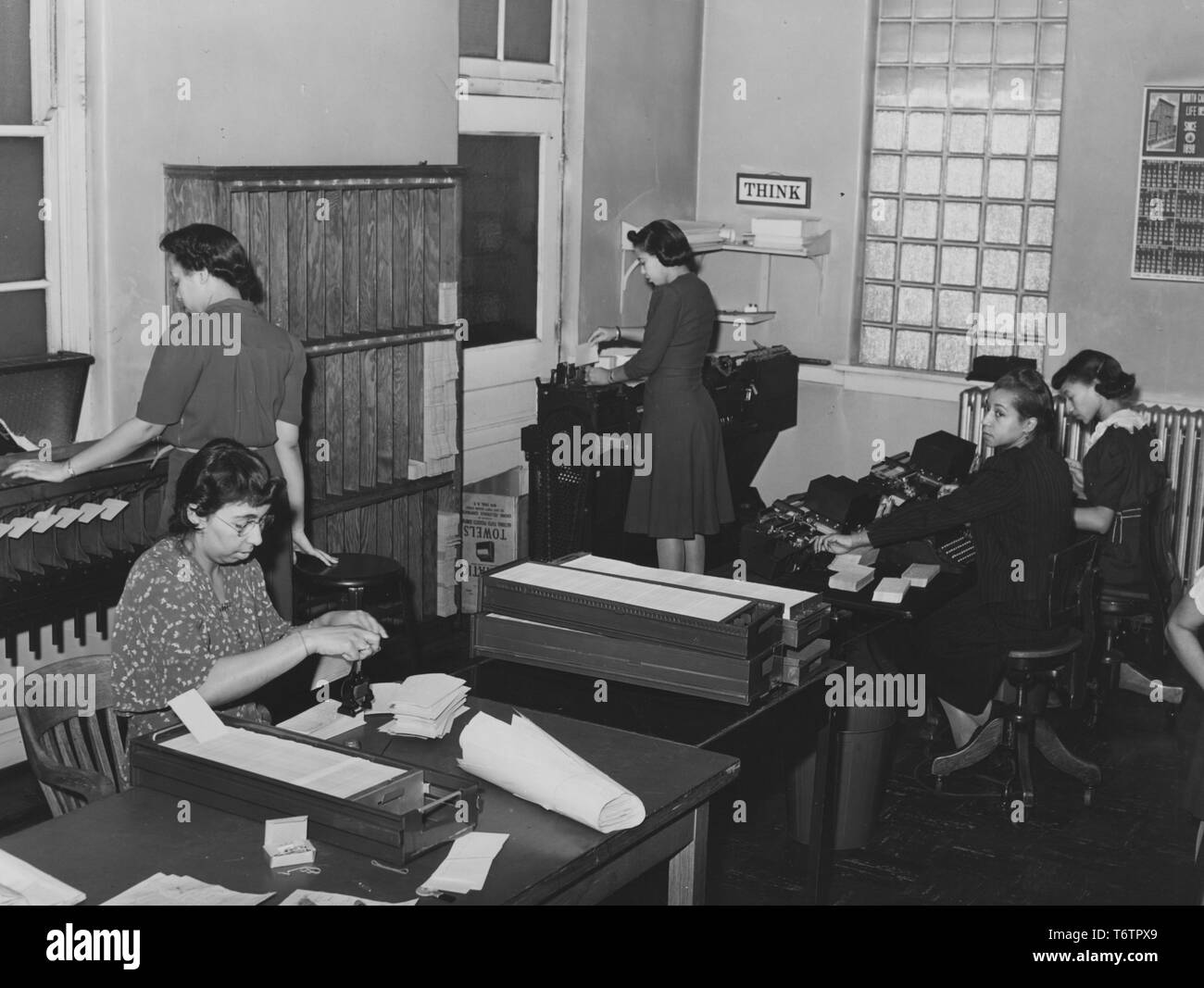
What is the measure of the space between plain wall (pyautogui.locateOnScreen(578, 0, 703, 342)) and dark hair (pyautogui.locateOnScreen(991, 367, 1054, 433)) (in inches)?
122

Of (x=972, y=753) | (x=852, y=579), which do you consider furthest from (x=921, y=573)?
(x=972, y=753)

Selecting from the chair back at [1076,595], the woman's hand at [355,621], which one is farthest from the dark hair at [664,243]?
the woman's hand at [355,621]

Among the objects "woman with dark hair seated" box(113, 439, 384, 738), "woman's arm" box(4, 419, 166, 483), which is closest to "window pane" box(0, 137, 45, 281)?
"woman's arm" box(4, 419, 166, 483)

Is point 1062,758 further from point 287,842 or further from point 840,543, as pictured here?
point 287,842

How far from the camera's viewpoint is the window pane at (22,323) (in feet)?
16.9

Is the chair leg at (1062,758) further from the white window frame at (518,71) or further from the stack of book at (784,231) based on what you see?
the white window frame at (518,71)

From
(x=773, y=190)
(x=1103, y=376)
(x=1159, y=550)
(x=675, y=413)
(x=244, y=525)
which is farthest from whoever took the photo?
(x=773, y=190)

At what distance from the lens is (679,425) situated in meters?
6.49

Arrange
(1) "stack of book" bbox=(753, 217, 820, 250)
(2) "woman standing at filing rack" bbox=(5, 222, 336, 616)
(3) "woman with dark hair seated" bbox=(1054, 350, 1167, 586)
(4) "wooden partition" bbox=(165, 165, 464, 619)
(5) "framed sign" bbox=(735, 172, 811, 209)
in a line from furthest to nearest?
(5) "framed sign" bbox=(735, 172, 811, 209), (1) "stack of book" bbox=(753, 217, 820, 250), (3) "woman with dark hair seated" bbox=(1054, 350, 1167, 586), (4) "wooden partition" bbox=(165, 165, 464, 619), (2) "woman standing at filing rack" bbox=(5, 222, 336, 616)

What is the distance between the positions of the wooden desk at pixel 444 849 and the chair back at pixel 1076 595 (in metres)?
2.28

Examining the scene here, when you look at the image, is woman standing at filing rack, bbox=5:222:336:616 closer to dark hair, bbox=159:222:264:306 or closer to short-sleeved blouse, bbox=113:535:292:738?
dark hair, bbox=159:222:264:306

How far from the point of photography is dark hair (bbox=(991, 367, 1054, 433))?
205 inches

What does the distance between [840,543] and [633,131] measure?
365 centimetres

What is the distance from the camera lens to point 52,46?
16.7 ft
